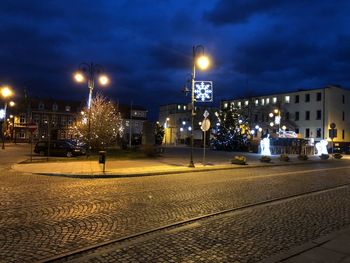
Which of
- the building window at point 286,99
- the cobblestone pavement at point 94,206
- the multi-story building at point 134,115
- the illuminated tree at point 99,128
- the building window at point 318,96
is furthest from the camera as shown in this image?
the multi-story building at point 134,115

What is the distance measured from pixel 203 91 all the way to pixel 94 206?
54.2 ft

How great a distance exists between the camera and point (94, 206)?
Result: 1015cm

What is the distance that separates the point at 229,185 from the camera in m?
15.4

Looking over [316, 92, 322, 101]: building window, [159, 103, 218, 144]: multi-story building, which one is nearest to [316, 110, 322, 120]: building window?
[316, 92, 322, 101]: building window

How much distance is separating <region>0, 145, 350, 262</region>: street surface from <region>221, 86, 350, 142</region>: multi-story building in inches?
2053

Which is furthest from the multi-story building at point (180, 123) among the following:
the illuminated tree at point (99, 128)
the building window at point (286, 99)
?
the illuminated tree at point (99, 128)

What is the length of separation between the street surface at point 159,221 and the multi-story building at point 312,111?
171ft

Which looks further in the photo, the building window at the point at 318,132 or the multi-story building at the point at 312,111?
the building window at the point at 318,132

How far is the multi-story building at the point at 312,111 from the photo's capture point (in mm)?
68625

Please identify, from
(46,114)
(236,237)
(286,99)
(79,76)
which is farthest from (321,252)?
(46,114)

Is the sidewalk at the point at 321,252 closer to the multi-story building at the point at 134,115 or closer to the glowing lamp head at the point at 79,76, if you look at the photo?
the glowing lamp head at the point at 79,76

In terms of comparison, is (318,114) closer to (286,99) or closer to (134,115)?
(286,99)

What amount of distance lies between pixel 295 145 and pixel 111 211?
43.4 m

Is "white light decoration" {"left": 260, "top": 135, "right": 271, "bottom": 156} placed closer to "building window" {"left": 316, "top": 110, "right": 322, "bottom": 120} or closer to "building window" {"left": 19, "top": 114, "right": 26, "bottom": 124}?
"building window" {"left": 316, "top": 110, "right": 322, "bottom": 120}
